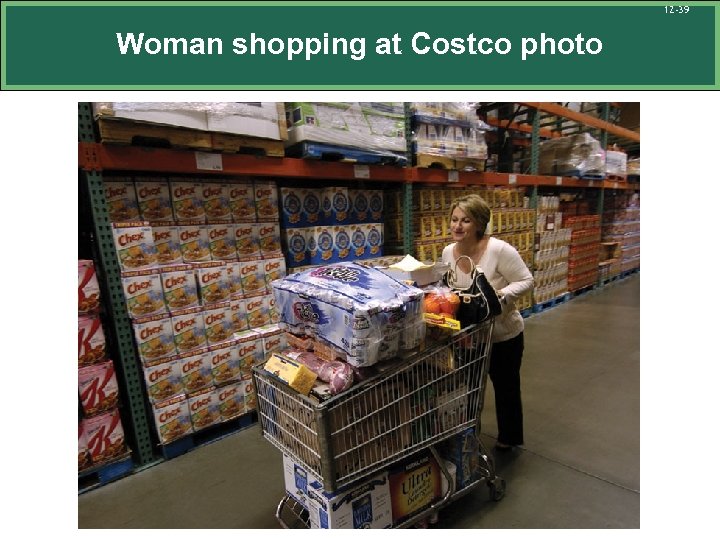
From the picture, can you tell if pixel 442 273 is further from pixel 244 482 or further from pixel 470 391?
pixel 244 482

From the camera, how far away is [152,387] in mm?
2596

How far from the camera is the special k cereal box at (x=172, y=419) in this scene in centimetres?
262

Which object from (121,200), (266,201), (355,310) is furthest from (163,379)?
(355,310)

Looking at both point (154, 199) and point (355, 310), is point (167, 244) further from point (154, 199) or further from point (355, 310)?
point (355, 310)

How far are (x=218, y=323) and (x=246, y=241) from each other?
624 mm

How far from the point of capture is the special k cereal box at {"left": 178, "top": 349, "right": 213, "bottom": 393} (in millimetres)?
2715

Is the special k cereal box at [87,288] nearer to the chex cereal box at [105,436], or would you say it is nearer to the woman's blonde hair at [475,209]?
the chex cereal box at [105,436]

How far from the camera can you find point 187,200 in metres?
2.79

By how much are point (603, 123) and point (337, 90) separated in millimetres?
6835

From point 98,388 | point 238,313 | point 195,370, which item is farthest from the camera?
point 238,313

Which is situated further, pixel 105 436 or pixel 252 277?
pixel 252 277

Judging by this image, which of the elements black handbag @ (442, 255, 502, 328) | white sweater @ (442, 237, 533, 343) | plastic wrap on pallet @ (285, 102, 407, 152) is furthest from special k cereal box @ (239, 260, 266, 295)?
black handbag @ (442, 255, 502, 328)

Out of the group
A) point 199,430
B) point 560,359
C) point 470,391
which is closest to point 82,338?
point 199,430

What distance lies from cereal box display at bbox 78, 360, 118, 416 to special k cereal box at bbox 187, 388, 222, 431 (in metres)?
0.46
